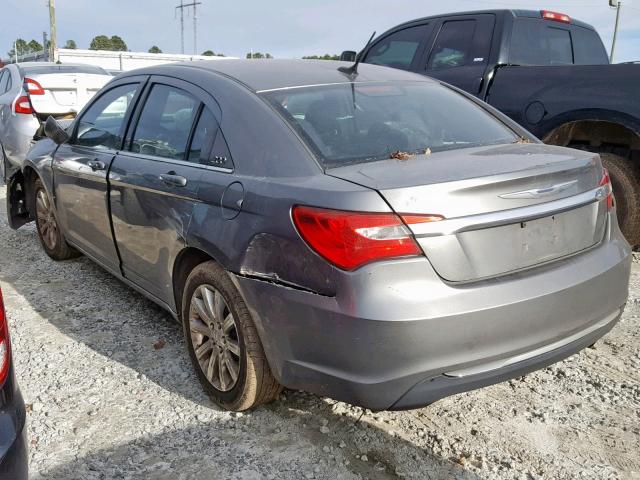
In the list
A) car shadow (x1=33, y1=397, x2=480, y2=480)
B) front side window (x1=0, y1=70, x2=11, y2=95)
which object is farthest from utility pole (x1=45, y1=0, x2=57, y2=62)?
car shadow (x1=33, y1=397, x2=480, y2=480)

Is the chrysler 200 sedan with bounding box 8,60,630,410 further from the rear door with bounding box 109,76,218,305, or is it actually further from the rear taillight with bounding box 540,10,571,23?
the rear taillight with bounding box 540,10,571,23

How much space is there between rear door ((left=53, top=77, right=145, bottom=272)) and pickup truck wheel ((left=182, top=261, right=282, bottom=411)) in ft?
3.61

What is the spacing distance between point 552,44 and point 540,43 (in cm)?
24

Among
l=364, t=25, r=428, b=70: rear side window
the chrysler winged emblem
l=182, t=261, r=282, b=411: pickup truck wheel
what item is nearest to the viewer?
the chrysler winged emblem

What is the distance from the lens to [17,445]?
70.7 inches

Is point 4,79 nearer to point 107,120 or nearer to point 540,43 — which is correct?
point 107,120

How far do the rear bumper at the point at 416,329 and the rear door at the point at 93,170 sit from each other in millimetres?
1823

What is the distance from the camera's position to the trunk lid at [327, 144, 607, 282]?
2201 mm

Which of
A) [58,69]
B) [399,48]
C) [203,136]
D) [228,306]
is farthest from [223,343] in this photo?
[58,69]

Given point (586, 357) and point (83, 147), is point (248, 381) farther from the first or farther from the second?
point (83, 147)

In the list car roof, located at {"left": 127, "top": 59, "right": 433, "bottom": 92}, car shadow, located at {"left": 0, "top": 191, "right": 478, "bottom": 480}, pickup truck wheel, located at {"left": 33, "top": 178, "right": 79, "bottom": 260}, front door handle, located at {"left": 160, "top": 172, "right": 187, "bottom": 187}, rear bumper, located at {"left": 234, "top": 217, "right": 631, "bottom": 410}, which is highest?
car roof, located at {"left": 127, "top": 59, "right": 433, "bottom": 92}

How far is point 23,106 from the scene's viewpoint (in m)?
7.68

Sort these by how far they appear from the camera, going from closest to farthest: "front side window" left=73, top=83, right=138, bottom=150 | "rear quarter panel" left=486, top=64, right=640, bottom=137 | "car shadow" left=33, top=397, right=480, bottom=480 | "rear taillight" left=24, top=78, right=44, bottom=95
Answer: "car shadow" left=33, top=397, right=480, bottom=480
"front side window" left=73, top=83, right=138, bottom=150
"rear quarter panel" left=486, top=64, right=640, bottom=137
"rear taillight" left=24, top=78, right=44, bottom=95

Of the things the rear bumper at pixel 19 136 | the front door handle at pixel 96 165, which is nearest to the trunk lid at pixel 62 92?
the rear bumper at pixel 19 136
